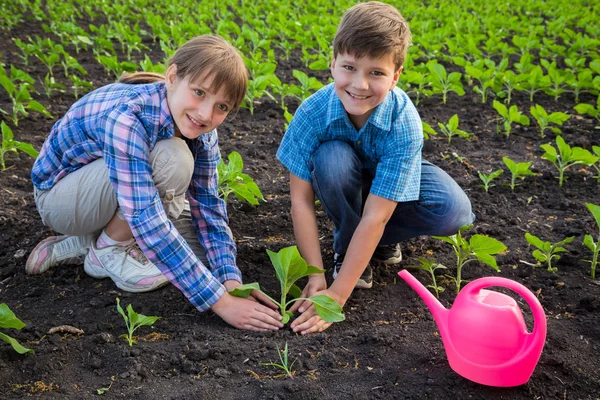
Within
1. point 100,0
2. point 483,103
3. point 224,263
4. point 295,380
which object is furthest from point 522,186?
point 100,0

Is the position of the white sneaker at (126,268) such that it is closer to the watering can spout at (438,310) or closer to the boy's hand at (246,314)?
the boy's hand at (246,314)

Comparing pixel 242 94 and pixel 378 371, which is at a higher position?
pixel 242 94

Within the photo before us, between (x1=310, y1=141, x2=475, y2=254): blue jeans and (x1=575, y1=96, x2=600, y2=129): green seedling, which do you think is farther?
(x1=575, y1=96, x2=600, y2=129): green seedling

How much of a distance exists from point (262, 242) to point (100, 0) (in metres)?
7.20

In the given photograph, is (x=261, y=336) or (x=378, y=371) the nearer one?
(x=378, y=371)

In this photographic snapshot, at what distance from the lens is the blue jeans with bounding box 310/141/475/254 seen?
102 inches

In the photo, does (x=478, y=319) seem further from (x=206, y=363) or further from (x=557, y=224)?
(x=557, y=224)

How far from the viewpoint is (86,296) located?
2.64 m

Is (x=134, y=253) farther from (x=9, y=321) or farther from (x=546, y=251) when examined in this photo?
(x=546, y=251)

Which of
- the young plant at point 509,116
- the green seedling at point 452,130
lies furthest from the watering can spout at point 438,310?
the young plant at point 509,116

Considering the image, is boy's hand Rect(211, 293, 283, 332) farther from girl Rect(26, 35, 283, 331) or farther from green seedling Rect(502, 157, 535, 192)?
Answer: green seedling Rect(502, 157, 535, 192)

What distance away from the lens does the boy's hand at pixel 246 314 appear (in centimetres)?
239

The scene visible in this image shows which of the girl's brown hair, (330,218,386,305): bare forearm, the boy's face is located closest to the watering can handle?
(330,218,386,305): bare forearm

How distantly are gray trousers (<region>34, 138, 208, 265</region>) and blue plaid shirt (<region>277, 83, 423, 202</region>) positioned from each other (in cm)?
42
